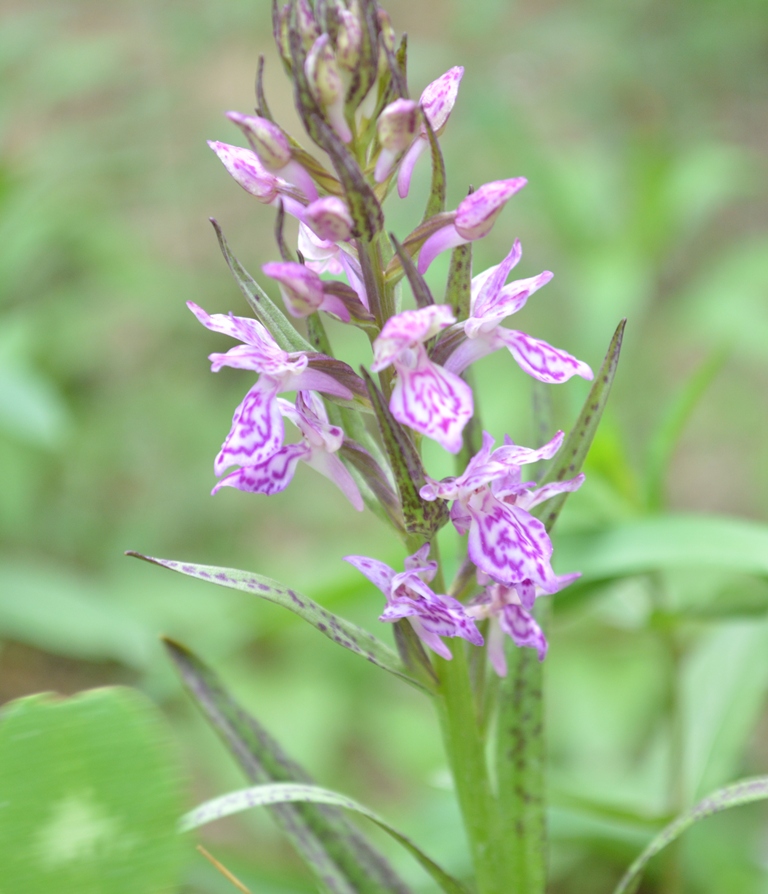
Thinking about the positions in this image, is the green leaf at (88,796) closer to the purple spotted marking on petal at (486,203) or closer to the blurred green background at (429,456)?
the purple spotted marking on petal at (486,203)

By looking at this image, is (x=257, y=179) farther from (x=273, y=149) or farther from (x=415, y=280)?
(x=415, y=280)

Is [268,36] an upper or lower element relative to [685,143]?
upper

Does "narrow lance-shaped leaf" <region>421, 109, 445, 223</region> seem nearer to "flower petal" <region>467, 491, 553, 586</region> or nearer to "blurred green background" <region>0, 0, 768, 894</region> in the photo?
"flower petal" <region>467, 491, 553, 586</region>

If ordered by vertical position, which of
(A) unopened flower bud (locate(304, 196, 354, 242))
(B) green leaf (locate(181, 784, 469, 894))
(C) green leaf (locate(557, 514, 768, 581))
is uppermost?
(A) unopened flower bud (locate(304, 196, 354, 242))

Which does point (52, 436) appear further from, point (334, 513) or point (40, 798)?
point (334, 513)

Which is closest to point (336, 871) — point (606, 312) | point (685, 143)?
point (606, 312)

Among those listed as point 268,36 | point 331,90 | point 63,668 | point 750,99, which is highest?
point 268,36

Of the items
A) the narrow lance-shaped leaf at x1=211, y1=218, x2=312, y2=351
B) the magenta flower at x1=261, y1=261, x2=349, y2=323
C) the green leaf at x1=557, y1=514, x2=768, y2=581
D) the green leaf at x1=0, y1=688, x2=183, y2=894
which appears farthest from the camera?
the green leaf at x1=557, y1=514, x2=768, y2=581

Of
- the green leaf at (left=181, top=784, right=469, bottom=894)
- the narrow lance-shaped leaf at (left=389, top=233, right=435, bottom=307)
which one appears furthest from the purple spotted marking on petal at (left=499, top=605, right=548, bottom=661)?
the narrow lance-shaped leaf at (left=389, top=233, right=435, bottom=307)
